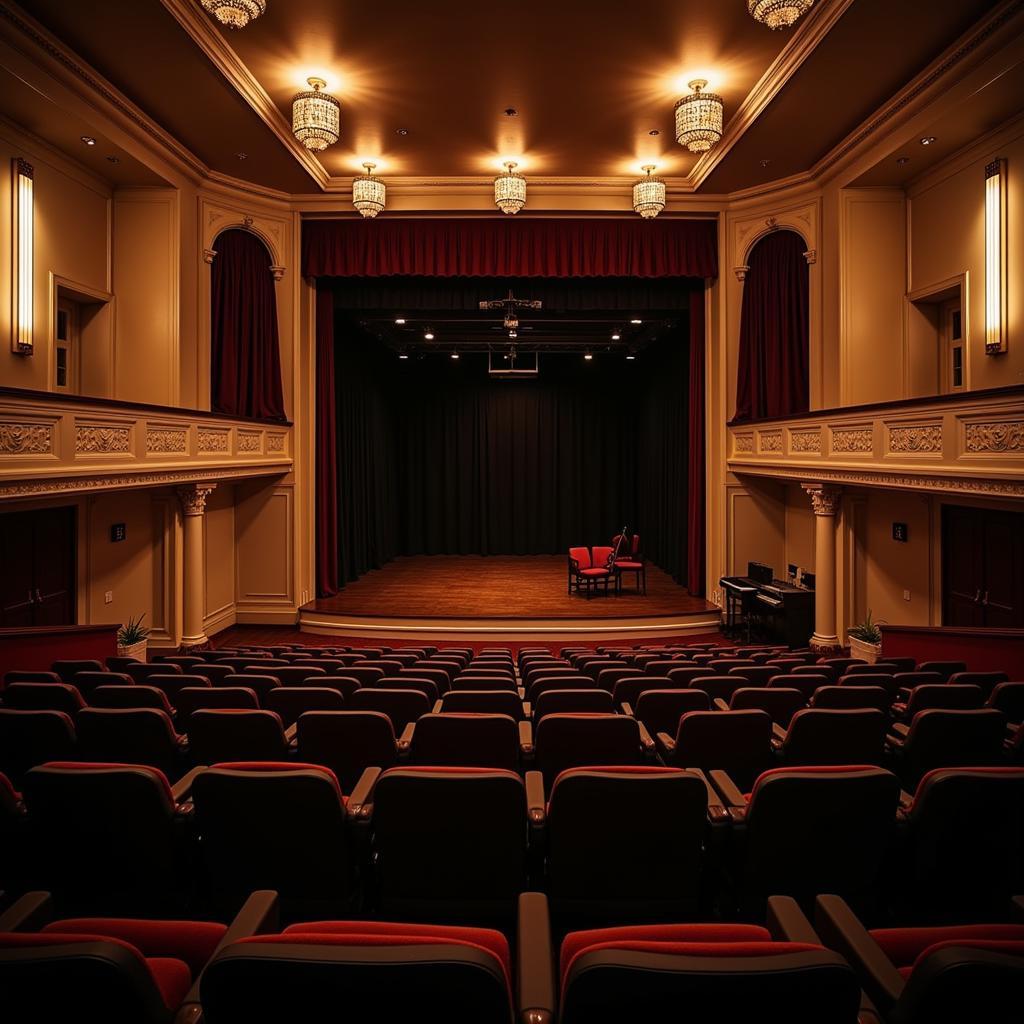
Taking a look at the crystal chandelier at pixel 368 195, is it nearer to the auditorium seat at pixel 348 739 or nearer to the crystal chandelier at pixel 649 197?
the crystal chandelier at pixel 649 197

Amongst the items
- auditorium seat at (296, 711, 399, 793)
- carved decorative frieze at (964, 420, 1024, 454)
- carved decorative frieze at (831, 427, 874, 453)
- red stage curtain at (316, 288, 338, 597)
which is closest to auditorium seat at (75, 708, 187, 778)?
auditorium seat at (296, 711, 399, 793)

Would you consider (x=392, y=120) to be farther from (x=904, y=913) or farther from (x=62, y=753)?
(x=904, y=913)

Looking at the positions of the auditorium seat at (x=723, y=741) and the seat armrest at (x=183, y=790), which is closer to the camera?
the seat armrest at (x=183, y=790)

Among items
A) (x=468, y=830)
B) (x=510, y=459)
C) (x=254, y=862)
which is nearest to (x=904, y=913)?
(x=468, y=830)

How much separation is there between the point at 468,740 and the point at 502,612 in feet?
27.3

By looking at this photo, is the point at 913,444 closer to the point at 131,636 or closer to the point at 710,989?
the point at 710,989

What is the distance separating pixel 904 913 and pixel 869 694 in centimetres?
175

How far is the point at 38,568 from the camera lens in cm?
813

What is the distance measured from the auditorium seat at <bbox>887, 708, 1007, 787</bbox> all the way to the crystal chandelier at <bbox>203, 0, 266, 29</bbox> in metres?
6.71

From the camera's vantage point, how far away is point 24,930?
1.67m

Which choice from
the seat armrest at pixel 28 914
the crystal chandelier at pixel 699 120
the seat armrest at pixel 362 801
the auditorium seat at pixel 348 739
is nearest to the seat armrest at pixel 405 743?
the auditorium seat at pixel 348 739

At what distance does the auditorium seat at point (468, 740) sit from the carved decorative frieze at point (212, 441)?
721 centimetres

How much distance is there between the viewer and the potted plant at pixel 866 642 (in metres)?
8.28

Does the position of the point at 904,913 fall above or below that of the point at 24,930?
below
